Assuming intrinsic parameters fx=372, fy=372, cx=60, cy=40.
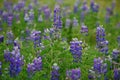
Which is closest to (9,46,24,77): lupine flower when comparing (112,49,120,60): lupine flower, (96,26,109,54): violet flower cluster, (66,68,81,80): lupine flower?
(66,68,81,80): lupine flower

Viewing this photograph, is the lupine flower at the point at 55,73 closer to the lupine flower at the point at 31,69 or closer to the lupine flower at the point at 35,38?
the lupine flower at the point at 31,69

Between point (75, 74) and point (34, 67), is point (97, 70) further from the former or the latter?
point (34, 67)

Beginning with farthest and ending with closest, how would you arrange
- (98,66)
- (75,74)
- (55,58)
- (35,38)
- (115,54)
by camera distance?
(115,54) < (35,38) < (55,58) < (98,66) < (75,74)

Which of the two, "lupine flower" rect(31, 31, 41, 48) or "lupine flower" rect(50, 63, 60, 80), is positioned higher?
"lupine flower" rect(31, 31, 41, 48)

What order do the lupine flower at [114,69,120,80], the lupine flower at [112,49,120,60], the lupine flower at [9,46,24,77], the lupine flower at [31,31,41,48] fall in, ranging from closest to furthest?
the lupine flower at [9,46,24,77] < the lupine flower at [114,69,120,80] < the lupine flower at [31,31,41,48] < the lupine flower at [112,49,120,60]

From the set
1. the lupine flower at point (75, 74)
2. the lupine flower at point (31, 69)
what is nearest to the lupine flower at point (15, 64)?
the lupine flower at point (31, 69)

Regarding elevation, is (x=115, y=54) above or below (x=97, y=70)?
above

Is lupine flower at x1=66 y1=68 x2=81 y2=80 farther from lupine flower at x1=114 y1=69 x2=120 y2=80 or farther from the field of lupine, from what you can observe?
lupine flower at x1=114 y1=69 x2=120 y2=80

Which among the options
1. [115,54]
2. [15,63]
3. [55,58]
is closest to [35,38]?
[55,58]

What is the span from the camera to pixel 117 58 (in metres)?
4.62

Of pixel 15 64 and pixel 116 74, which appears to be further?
pixel 116 74

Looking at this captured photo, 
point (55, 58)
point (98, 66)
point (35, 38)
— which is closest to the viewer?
point (98, 66)

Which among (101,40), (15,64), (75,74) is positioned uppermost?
(101,40)

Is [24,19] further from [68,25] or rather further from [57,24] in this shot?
[57,24]
